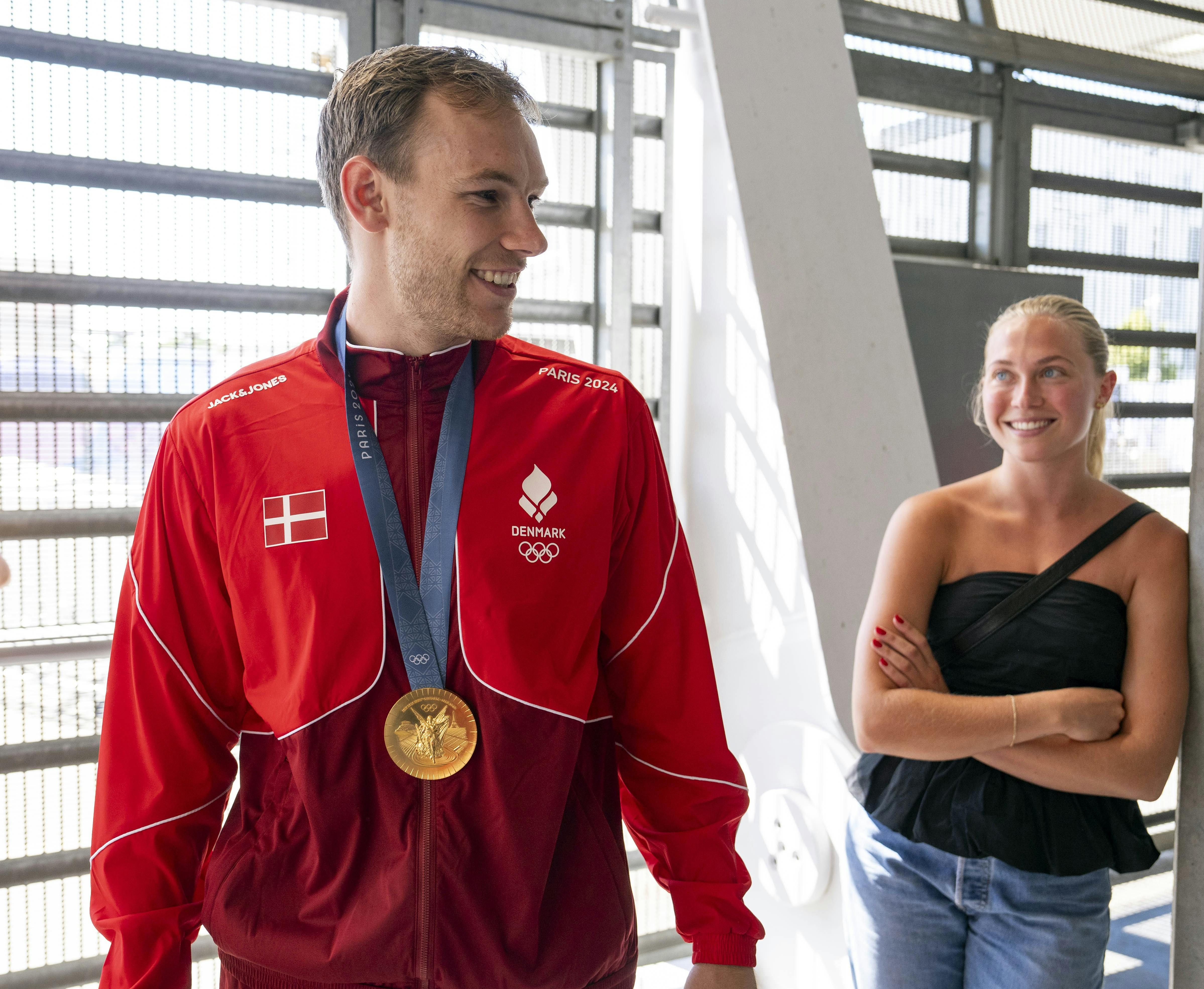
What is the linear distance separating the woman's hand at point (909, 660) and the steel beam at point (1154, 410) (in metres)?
3.83

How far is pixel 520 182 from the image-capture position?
1.75 m

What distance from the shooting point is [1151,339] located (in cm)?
586

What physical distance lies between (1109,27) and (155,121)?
4.69m

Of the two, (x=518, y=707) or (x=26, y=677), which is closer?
(x=518, y=707)

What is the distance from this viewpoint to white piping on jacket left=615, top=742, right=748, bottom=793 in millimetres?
1808

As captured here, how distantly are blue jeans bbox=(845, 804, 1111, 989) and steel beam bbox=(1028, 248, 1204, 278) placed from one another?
3763mm

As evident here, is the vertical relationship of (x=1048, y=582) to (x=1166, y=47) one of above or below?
below

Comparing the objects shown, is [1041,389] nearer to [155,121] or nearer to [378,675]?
[378,675]

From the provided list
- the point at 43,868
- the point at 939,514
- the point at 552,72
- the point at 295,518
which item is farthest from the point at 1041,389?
the point at 43,868

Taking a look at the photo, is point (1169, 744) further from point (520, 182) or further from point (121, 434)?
point (121, 434)

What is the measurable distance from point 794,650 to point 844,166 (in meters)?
1.71

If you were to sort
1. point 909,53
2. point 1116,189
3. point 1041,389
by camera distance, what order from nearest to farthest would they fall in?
1. point 1041,389
2. point 909,53
3. point 1116,189

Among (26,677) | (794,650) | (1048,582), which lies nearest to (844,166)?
(794,650)

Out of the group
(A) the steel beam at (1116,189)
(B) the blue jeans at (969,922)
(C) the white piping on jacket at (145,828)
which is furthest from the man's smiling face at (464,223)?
(A) the steel beam at (1116,189)
